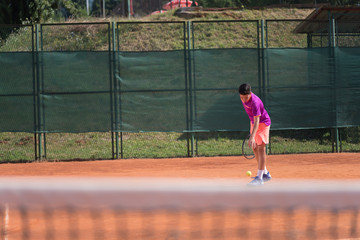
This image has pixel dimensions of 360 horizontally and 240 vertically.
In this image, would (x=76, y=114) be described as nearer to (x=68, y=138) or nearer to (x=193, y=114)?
(x=193, y=114)

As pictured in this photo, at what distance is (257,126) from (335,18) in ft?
26.7

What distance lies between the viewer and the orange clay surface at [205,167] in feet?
25.7

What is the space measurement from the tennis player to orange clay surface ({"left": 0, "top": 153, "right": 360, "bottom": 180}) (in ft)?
2.90

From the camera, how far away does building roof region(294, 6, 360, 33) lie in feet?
38.7

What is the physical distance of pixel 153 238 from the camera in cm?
383

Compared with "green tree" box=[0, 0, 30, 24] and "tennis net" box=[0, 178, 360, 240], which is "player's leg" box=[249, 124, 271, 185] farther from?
"green tree" box=[0, 0, 30, 24]

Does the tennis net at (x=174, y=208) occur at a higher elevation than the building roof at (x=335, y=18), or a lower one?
lower

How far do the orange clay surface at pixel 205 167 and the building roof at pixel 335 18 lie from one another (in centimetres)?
381

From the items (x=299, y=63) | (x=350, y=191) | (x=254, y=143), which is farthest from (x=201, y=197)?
(x=299, y=63)

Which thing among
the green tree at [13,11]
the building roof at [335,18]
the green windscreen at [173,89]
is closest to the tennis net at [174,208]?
the green windscreen at [173,89]

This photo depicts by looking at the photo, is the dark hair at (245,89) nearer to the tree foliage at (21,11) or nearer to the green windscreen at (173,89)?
the green windscreen at (173,89)

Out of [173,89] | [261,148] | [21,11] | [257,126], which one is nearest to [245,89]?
[257,126]

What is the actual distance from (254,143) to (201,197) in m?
4.11

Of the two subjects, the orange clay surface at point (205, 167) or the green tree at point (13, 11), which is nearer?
the orange clay surface at point (205, 167)
